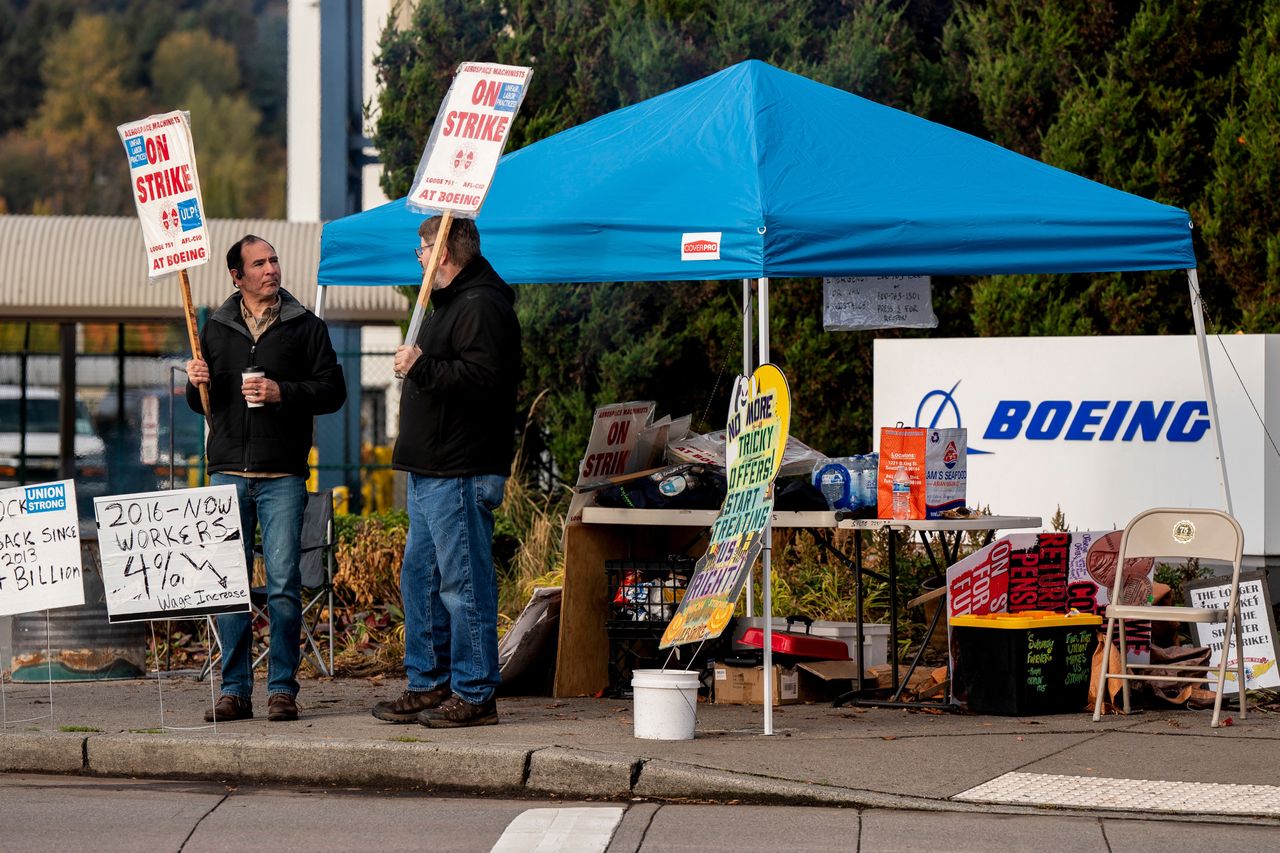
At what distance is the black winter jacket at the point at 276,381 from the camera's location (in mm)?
7691

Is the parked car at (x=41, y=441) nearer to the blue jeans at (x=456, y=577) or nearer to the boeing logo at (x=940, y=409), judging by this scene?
the boeing logo at (x=940, y=409)

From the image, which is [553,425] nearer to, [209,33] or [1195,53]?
[1195,53]

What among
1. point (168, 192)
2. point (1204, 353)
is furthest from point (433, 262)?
point (1204, 353)

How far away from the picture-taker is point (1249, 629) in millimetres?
8930

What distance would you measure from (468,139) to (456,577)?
1.89 meters

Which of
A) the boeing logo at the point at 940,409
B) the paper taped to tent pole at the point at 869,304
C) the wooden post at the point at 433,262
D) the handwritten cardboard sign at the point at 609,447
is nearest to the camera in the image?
the wooden post at the point at 433,262

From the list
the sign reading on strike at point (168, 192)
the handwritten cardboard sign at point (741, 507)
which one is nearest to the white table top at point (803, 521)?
the handwritten cardboard sign at point (741, 507)

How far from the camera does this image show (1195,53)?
12312 millimetres

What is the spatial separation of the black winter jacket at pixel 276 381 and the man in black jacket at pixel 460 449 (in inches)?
20.4

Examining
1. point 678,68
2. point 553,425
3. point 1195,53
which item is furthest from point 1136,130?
point 553,425

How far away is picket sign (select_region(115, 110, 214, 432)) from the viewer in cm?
788

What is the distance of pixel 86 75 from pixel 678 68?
7429cm

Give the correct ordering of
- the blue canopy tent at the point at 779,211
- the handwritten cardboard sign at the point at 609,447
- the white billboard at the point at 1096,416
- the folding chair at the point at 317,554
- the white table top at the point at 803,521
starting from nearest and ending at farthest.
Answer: the blue canopy tent at the point at 779,211 < the white table top at the point at 803,521 < the handwritten cardboard sign at the point at 609,447 < the folding chair at the point at 317,554 < the white billboard at the point at 1096,416

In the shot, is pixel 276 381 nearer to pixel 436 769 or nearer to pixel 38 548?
pixel 38 548
